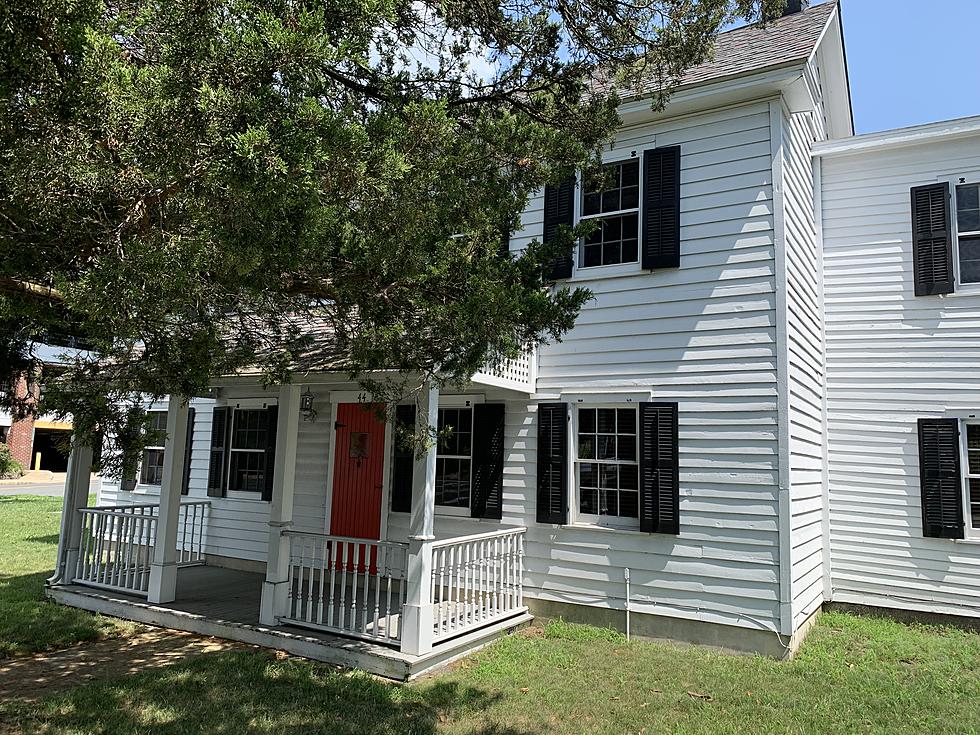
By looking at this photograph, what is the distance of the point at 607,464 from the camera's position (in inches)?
313

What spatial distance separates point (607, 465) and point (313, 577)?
3601 millimetres

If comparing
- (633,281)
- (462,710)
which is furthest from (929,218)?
(462,710)

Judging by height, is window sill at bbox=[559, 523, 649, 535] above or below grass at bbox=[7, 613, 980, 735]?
above

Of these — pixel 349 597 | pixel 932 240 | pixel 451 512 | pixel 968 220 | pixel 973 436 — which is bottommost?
pixel 349 597

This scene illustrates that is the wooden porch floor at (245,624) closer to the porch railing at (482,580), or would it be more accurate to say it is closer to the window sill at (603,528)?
the porch railing at (482,580)

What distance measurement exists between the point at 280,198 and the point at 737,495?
5.80 m

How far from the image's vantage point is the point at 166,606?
7.98 m

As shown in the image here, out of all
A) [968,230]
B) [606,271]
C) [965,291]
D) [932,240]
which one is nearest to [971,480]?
[965,291]

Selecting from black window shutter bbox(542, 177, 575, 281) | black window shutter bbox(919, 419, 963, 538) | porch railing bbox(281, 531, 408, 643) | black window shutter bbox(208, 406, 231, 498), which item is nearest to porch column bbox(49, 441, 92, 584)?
black window shutter bbox(208, 406, 231, 498)

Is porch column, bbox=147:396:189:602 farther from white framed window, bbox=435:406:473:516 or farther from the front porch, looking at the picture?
white framed window, bbox=435:406:473:516

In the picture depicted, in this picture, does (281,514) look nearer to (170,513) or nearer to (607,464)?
(170,513)

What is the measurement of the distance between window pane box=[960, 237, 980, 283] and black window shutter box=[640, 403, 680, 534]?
167 inches

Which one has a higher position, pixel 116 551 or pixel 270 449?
pixel 270 449

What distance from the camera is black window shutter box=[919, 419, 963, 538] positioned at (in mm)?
7875
